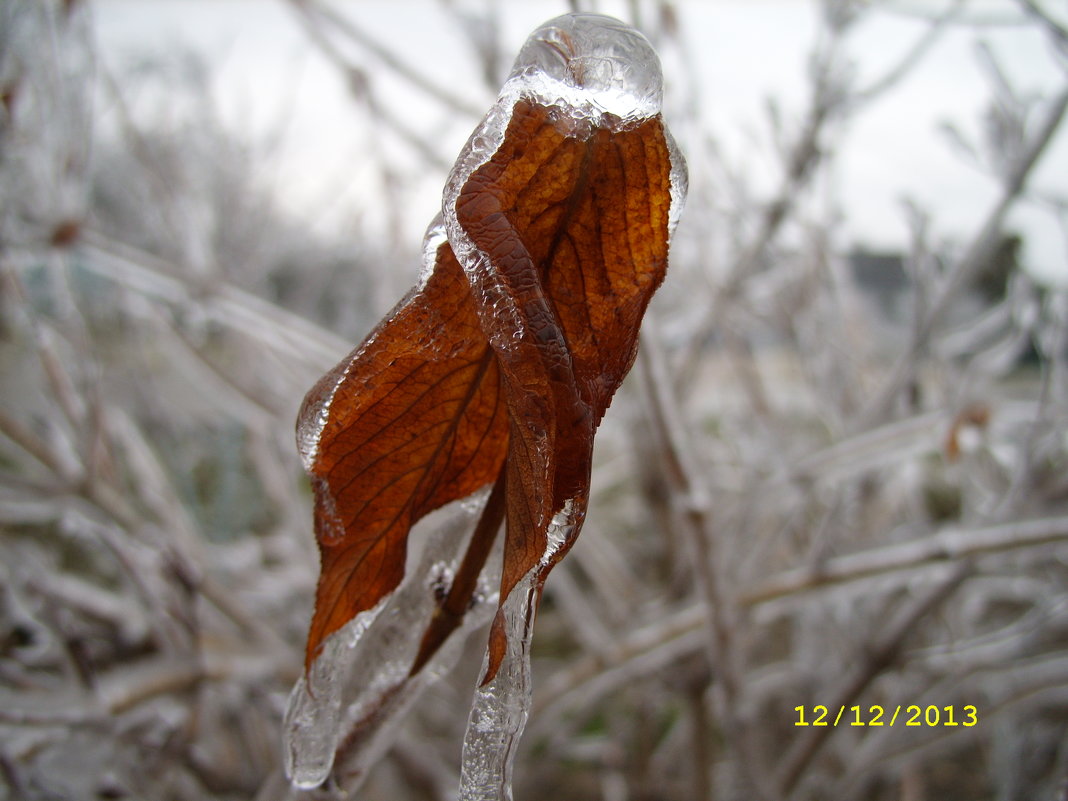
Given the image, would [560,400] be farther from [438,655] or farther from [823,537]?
[823,537]

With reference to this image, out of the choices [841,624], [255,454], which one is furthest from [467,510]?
[255,454]

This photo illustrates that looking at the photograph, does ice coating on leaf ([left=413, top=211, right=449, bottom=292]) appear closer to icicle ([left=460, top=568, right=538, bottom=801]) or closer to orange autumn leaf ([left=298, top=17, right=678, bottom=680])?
orange autumn leaf ([left=298, top=17, right=678, bottom=680])

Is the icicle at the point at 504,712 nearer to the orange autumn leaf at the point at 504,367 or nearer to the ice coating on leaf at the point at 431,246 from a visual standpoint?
the orange autumn leaf at the point at 504,367

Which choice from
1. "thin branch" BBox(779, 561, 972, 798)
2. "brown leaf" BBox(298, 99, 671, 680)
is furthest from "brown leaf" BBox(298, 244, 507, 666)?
"thin branch" BBox(779, 561, 972, 798)

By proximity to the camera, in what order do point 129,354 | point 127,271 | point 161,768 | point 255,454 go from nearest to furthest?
point 161,768, point 127,271, point 255,454, point 129,354

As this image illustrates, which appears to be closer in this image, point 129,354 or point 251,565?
point 251,565

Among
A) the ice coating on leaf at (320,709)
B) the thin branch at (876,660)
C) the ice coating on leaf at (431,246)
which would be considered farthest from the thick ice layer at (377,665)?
the thin branch at (876,660)
